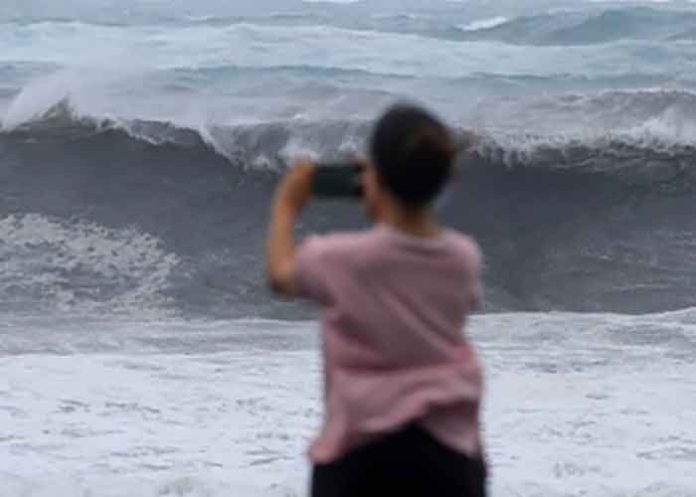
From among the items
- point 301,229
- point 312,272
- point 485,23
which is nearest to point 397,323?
point 312,272

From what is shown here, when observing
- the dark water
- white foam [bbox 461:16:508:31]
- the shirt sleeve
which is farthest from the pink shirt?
white foam [bbox 461:16:508:31]

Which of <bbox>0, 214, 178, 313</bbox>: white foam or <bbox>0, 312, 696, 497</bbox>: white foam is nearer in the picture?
<bbox>0, 312, 696, 497</bbox>: white foam

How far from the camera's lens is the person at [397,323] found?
3127 mm

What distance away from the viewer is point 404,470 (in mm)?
3191

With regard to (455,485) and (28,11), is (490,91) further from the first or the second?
(455,485)

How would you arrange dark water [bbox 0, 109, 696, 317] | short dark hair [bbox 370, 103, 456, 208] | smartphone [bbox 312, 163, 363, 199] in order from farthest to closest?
dark water [bbox 0, 109, 696, 317]
smartphone [bbox 312, 163, 363, 199]
short dark hair [bbox 370, 103, 456, 208]

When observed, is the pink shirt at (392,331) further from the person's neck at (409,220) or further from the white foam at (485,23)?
the white foam at (485,23)

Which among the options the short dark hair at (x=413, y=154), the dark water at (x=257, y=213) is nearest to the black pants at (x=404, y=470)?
the short dark hair at (x=413, y=154)

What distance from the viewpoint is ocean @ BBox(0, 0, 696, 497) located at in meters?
6.89

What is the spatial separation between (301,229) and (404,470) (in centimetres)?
1038

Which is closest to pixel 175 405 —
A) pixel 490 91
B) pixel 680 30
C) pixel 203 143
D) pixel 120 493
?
pixel 120 493

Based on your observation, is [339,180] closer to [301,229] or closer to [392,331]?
[392,331]

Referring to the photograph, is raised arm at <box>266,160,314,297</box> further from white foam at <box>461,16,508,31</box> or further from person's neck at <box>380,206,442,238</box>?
white foam at <box>461,16,508,31</box>

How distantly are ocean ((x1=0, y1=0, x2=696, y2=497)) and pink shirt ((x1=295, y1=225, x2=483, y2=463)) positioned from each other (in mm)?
3096
